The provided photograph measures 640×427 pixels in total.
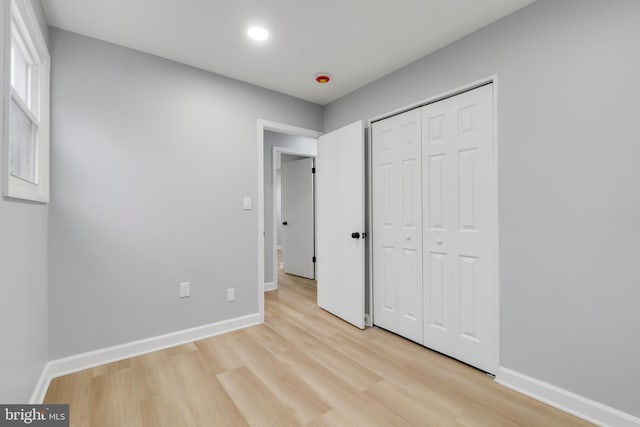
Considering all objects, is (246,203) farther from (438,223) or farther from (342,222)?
(438,223)

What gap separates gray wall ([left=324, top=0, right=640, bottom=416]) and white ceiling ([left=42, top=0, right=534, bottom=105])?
0.36 meters

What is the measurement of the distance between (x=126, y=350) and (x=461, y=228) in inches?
110

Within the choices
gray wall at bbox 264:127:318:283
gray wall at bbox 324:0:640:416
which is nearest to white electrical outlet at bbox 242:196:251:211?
gray wall at bbox 264:127:318:283

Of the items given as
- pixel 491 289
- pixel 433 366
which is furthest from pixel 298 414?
pixel 491 289

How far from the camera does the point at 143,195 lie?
7.57 ft

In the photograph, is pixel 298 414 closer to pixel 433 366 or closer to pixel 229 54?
pixel 433 366

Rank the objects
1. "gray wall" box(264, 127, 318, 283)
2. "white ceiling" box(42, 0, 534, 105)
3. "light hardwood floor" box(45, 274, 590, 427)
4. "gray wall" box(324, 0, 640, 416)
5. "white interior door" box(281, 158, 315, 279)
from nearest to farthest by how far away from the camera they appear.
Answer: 1. "gray wall" box(324, 0, 640, 416)
2. "light hardwood floor" box(45, 274, 590, 427)
3. "white ceiling" box(42, 0, 534, 105)
4. "gray wall" box(264, 127, 318, 283)
5. "white interior door" box(281, 158, 315, 279)

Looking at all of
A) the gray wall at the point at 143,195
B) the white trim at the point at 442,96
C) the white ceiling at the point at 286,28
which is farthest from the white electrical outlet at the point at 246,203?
the white trim at the point at 442,96

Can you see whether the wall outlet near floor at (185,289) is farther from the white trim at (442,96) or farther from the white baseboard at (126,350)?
the white trim at (442,96)

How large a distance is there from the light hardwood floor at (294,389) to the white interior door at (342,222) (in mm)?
529

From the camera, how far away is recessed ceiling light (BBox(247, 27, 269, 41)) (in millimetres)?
2031

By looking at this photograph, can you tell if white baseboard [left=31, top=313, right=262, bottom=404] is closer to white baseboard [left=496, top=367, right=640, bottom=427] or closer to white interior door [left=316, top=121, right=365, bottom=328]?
white interior door [left=316, top=121, right=365, bottom=328]

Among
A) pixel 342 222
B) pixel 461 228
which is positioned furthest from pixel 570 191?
pixel 342 222

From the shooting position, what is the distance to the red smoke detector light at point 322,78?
2695 millimetres
